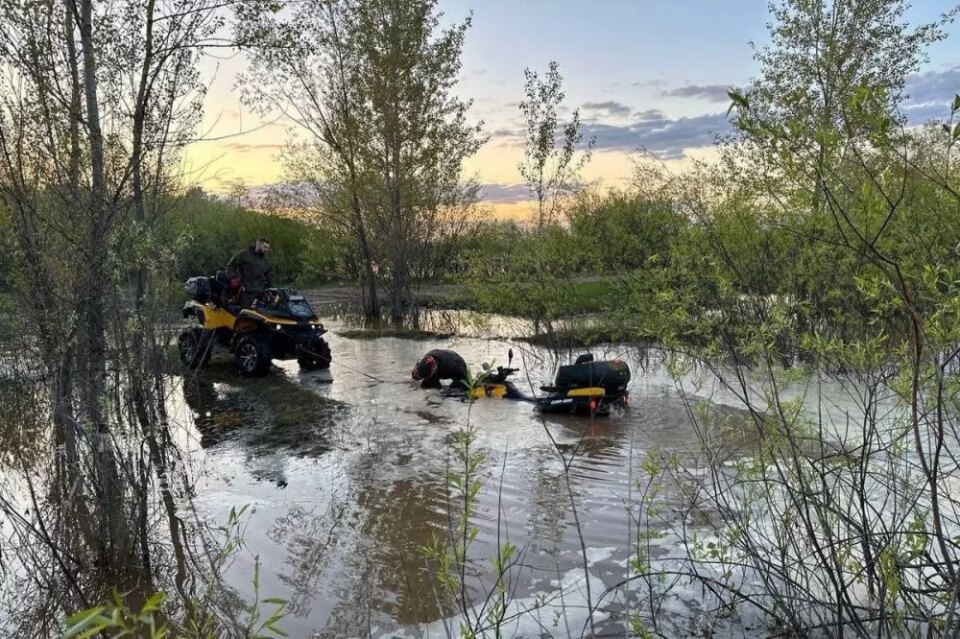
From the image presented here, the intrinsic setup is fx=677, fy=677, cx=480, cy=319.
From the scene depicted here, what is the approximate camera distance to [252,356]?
9.75 meters

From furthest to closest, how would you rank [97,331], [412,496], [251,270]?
[251,270] → [412,496] → [97,331]

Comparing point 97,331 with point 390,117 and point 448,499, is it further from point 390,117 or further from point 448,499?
point 390,117

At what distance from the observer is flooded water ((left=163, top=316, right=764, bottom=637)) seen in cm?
355

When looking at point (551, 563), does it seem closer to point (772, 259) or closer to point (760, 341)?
point (760, 341)

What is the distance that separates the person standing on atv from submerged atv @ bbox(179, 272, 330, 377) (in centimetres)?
14

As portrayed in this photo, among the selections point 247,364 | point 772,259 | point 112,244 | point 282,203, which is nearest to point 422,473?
point 112,244

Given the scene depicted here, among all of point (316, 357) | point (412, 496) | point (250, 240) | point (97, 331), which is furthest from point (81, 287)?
point (250, 240)

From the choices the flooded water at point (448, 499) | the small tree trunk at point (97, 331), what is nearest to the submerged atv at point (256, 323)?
the flooded water at point (448, 499)

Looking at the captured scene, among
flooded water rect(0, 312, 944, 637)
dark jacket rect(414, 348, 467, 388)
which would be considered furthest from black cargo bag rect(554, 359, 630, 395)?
dark jacket rect(414, 348, 467, 388)

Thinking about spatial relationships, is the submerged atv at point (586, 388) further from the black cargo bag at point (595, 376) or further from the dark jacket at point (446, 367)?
the dark jacket at point (446, 367)

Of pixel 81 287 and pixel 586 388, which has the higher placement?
pixel 81 287

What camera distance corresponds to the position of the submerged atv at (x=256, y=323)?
9570 millimetres

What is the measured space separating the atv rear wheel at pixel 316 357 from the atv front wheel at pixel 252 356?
0.59 m

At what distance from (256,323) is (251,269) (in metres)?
0.83
